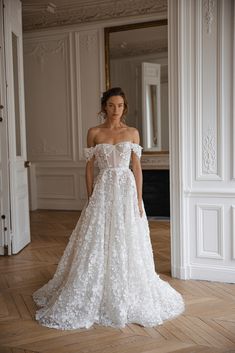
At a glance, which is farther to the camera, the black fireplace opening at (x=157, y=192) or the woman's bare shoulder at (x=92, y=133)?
the black fireplace opening at (x=157, y=192)

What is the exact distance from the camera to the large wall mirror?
6605mm

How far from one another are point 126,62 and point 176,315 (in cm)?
490

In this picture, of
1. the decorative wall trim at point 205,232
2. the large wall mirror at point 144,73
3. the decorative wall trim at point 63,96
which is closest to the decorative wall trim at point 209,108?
the decorative wall trim at point 205,232

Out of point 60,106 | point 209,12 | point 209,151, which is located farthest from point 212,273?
point 60,106

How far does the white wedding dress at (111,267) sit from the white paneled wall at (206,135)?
720 millimetres

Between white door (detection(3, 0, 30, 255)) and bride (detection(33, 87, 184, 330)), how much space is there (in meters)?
1.74

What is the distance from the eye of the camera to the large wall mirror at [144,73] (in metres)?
6.61

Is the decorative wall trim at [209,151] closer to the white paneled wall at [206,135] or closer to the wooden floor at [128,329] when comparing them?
the white paneled wall at [206,135]

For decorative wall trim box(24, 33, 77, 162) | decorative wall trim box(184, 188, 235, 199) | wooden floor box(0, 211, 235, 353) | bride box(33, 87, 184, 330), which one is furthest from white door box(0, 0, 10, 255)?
decorative wall trim box(24, 33, 77, 162)

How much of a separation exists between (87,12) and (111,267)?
5333mm

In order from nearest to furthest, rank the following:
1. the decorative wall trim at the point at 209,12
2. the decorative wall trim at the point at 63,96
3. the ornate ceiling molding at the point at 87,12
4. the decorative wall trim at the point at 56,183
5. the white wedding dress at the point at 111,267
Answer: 1. the white wedding dress at the point at 111,267
2. the decorative wall trim at the point at 209,12
3. the ornate ceiling molding at the point at 87,12
4. the decorative wall trim at the point at 63,96
5. the decorative wall trim at the point at 56,183

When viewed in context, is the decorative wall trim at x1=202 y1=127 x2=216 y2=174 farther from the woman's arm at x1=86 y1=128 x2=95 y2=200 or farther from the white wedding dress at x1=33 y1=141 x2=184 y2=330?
the woman's arm at x1=86 y1=128 x2=95 y2=200

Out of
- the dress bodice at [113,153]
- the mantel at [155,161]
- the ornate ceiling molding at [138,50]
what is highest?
the ornate ceiling molding at [138,50]

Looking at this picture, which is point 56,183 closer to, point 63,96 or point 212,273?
point 63,96
